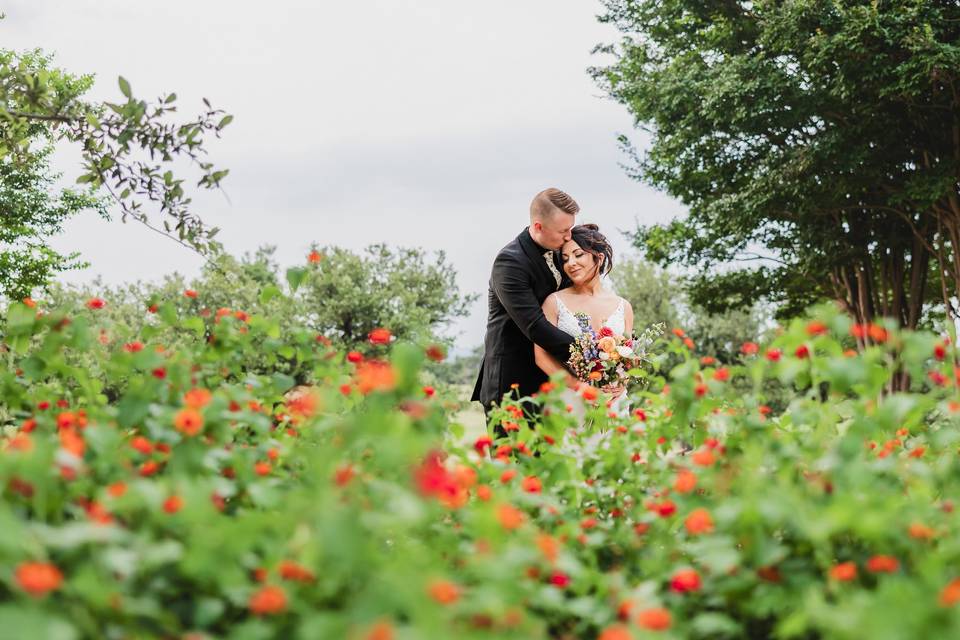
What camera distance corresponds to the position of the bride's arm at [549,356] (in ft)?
19.7

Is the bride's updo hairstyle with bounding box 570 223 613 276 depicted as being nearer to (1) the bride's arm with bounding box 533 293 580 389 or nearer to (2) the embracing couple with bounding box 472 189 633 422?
(2) the embracing couple with bounding box 472 189 633 422

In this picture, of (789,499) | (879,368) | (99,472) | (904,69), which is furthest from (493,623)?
(904,69)

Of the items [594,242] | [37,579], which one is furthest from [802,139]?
[37,579]

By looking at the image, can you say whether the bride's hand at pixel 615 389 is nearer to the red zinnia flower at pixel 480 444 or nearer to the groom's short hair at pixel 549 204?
the groom's short hair at pixel 549 204

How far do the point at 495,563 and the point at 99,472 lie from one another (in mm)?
1368

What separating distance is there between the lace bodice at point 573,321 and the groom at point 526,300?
170mm

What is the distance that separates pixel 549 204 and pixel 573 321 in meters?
0.88

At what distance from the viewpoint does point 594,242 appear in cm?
624

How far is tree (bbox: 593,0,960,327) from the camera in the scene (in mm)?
15500

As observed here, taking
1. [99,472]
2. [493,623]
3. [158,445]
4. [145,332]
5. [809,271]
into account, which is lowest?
[493,623]

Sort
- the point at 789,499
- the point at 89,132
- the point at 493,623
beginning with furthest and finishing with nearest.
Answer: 1. the point at 89,132
2. the point at 789,499
3. the point at 493,623

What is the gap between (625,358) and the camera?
579 centimetres

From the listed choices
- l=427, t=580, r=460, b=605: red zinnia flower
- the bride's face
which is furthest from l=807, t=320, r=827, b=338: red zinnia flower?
the bride's face

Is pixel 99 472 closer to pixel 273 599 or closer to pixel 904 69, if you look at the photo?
pixel 273 599
